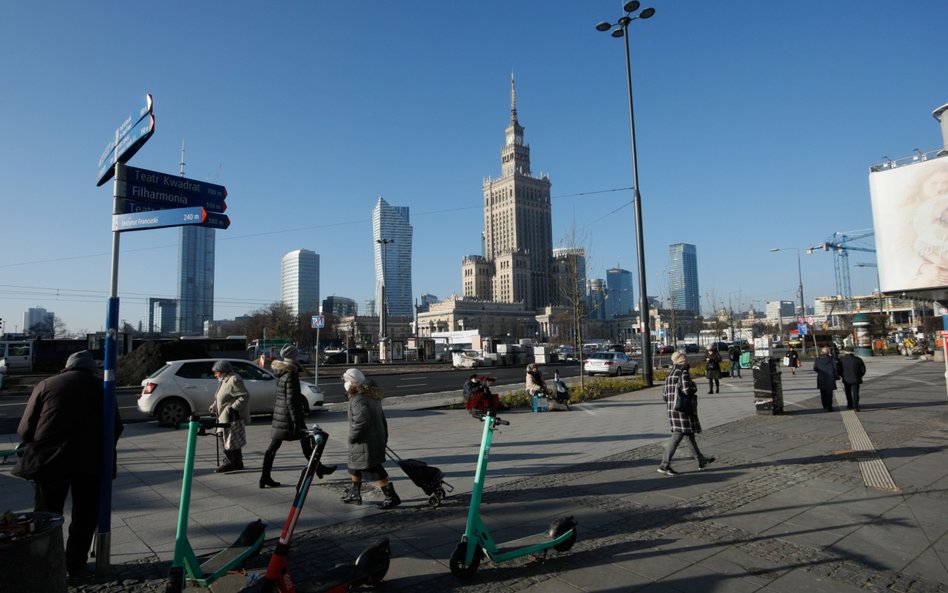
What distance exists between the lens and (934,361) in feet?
115

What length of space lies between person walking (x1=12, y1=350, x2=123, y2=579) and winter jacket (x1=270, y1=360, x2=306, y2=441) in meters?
2.74

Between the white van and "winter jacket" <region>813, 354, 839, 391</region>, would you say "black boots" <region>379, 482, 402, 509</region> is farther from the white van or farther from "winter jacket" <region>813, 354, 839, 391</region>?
the white van

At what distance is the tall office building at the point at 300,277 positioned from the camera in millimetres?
178550

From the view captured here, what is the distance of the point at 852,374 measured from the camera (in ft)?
43.3

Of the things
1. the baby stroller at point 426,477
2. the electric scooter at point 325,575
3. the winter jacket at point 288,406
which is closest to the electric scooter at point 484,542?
the electric scooter at point 325,575

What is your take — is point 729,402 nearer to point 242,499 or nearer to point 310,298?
point 242,499

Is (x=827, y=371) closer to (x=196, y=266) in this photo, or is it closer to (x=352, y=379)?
(x=352, y=379)

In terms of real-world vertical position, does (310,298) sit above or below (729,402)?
above

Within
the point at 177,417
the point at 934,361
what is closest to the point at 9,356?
the point at 177,417

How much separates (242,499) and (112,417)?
8.03 ft

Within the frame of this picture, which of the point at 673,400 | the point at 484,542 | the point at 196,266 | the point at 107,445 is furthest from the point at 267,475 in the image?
the point at 196,266

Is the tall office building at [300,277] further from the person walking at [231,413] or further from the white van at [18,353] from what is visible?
the person walking at [231,413]

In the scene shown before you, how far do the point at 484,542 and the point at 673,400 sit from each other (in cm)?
455

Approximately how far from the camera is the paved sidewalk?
4.11 metres
